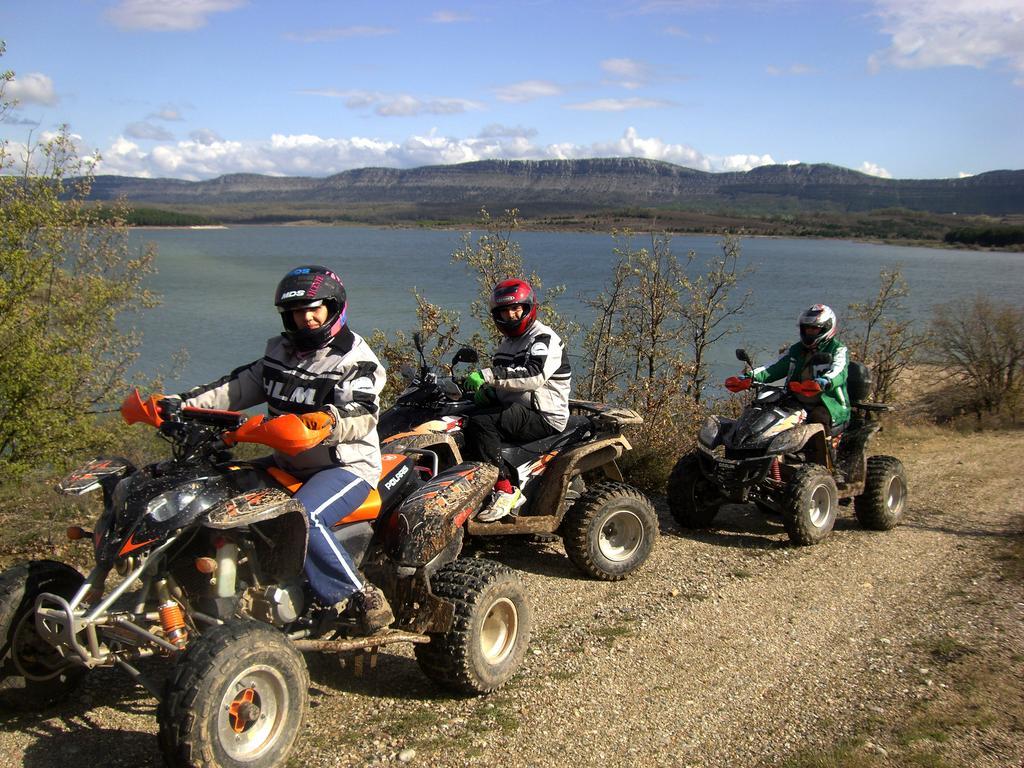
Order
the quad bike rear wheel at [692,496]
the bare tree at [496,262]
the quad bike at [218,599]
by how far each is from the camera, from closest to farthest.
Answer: the quad bike at [218,599] → the quad bike rear wheel at [692,496] → the bare tree at [496,262]

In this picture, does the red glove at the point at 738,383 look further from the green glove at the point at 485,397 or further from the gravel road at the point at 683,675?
the green glove at the point at 485,397

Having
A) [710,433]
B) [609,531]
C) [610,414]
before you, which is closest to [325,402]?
[610,414]

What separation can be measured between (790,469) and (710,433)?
0.94 metres

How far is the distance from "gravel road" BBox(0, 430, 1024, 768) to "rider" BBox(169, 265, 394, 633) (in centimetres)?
69

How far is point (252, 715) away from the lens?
3775 millimetres

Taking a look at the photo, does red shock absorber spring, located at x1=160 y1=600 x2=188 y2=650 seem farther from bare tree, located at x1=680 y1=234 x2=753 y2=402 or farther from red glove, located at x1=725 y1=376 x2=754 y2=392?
bare tree, located at x1=680 y1=234 x2=753 y2=402

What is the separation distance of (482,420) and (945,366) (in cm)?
1904

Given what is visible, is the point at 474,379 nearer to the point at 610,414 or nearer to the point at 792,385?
the point at 610,414

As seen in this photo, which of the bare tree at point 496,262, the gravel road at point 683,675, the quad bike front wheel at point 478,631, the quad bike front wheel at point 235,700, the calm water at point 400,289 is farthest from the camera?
the calm water at point 400,289

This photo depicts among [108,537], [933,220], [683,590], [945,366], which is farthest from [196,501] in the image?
[933,220]

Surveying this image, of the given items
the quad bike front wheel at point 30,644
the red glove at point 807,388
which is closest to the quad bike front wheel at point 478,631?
the quad bike front wheel at point 30,644

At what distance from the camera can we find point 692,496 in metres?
8.56

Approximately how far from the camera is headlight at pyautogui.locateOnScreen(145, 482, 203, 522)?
12.8 ft

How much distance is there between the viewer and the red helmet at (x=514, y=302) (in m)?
6.87
